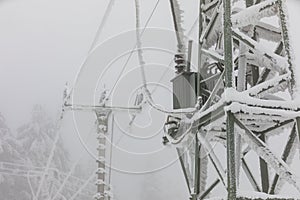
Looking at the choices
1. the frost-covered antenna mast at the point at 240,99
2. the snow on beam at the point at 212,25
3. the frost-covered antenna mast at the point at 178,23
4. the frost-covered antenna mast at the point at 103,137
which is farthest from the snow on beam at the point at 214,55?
the frost-covered antenna mast at the point at 103,137

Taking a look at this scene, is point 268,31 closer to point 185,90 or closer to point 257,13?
point 257,13

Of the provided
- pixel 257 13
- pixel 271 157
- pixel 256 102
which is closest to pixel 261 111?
pixel 256 102

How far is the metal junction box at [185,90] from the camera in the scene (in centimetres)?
568

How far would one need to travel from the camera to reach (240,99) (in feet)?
13.2

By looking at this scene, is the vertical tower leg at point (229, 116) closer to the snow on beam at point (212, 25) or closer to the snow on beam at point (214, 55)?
the snow on beam at point (214, 55)

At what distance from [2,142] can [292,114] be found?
85.1 feet

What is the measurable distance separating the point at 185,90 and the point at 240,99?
1799mm

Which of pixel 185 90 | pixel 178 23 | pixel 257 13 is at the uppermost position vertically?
pixel 178 23

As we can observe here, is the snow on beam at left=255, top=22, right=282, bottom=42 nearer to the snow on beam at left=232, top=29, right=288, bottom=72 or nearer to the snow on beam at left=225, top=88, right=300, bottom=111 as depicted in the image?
the snow on beam at left=232, top=29, right=288, bottom=72

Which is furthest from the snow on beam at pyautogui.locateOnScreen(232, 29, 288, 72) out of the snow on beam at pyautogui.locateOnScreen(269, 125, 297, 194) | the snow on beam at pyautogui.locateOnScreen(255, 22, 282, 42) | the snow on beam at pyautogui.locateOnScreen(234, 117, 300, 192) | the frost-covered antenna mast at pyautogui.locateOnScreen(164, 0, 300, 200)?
the snow on beam at pyautogui.locateOnScreen(255, 22, 282, 42)

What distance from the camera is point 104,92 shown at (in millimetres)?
11523

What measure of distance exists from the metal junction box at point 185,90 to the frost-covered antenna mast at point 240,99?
0.01m

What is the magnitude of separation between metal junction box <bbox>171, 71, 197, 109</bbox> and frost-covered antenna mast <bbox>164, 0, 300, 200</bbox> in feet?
0.05

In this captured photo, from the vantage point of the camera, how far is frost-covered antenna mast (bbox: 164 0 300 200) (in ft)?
13.2
